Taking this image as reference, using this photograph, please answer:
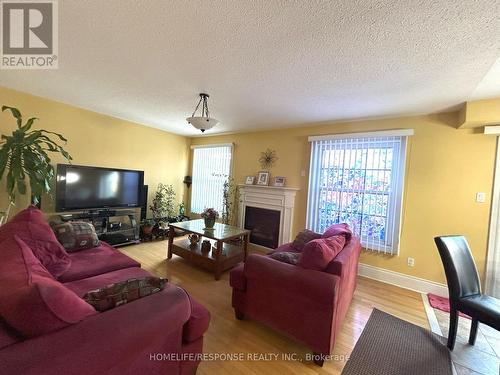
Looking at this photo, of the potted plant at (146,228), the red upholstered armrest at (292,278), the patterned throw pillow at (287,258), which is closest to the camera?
the red upholstered armrest at (292,278)

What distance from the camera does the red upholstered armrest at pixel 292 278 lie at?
5.15ft

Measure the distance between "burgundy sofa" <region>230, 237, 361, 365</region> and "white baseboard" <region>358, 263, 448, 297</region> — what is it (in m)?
1.57

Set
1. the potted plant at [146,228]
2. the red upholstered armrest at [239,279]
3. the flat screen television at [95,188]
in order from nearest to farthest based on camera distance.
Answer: the red upholstered armrest at [239,279]
the flat screen television at [95,188]
the potted plant at [146,228]

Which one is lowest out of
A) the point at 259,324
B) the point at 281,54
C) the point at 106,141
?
the point at 259,324

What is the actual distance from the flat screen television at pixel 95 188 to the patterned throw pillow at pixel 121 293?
9.72 ft

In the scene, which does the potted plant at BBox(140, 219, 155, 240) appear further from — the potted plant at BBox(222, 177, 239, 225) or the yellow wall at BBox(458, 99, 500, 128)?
the yellow wall at BBox(458, 99, 500, 128)

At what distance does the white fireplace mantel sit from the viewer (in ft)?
12.7

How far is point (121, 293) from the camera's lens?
3.51 ft

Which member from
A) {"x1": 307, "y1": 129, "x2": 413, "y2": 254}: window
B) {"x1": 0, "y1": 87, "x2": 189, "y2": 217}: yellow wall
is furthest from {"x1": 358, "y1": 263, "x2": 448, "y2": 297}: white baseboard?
{"x1": 0, "y1": 87, "x2": 189, "y2": 217}: yellow wall

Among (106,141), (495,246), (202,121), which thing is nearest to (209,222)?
(202,121)

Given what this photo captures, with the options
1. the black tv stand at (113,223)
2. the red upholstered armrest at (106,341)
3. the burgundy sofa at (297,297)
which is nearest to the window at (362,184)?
the burgundy sofa at (297,297)

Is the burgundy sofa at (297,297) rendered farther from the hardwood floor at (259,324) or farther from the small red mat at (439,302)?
the small red mat at (439,302)

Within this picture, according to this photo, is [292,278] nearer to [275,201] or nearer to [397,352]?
[397,352]

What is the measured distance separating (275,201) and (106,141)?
10.6 ft
